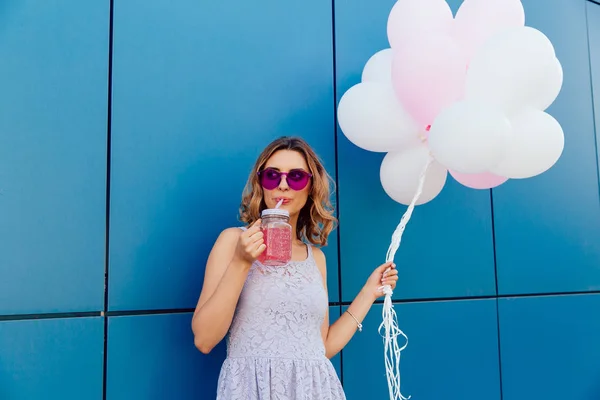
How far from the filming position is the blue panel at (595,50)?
354 centimetres

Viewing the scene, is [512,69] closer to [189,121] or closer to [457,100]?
[457,100]

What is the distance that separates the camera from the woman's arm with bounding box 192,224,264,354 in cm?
159

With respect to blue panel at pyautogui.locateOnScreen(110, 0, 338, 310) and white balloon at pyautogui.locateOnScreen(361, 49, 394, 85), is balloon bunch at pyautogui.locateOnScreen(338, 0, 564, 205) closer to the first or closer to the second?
white balloon at pyautogui.locateOnScreen(361, 49, 394, 85)

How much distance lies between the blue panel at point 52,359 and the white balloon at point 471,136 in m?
1.30

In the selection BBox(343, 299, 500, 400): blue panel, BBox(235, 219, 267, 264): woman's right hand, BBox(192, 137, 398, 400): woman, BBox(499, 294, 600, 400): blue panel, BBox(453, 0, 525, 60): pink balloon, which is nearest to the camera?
BBox(235, 219, 267, 264): woman's right hand

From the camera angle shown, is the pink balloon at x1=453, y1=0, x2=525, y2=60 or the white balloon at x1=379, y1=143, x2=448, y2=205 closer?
the pink balloon at x1=453, y1=0, x2=525, y2=60

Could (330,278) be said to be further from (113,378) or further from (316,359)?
(113,378)

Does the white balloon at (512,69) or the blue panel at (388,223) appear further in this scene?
the blue panel at (388,223)

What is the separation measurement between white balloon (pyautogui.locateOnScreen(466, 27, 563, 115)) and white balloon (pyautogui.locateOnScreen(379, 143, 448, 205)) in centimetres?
32

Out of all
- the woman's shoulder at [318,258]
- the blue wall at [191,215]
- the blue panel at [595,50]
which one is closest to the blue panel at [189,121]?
the blue wall at [191,215]

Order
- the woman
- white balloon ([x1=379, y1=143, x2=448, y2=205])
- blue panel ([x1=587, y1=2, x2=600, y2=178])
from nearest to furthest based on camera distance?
the woman
white balloon ([x1=379, y1=143, x2=448, y2=205])
blue panel ([x1=587, y1=2, x2=600, y2=178])

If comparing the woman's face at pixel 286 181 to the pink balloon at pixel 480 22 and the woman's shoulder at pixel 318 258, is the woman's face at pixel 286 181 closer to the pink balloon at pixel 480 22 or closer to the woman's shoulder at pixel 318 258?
the woman's shoulder at pixel 318 258

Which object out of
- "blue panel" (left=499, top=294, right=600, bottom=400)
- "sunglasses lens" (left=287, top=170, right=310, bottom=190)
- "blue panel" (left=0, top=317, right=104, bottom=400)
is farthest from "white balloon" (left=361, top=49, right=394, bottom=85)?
"blue panel" (left=499, top=294, right=600, bottom=400)

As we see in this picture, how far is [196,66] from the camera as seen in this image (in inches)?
90.3
